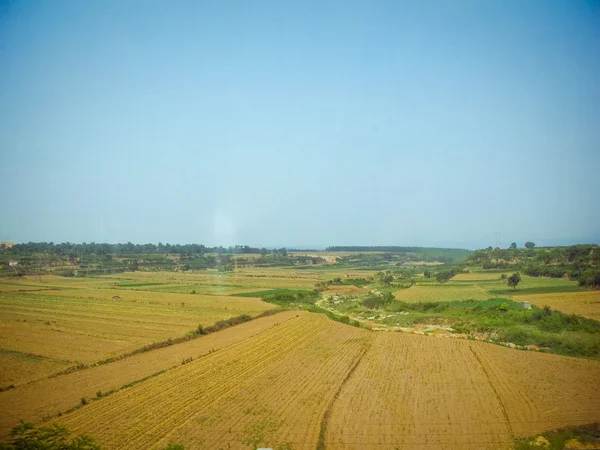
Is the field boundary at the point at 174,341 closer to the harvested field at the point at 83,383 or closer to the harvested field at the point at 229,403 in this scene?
the harvested field at the point at 83,383

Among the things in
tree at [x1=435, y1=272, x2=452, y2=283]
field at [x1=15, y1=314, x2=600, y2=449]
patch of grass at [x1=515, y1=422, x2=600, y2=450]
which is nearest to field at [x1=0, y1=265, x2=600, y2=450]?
field at [x1=15, y1=314, x2=600, y2=449]

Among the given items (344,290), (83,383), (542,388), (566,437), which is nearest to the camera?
(566,437)

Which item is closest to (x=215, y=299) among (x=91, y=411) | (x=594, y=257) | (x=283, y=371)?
(x=283, y=371)

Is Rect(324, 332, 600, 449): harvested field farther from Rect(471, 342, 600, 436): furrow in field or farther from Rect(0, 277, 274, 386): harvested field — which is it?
Rect(0, 277, 274, 386): harvested field

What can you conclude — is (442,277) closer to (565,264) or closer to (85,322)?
(565,264)

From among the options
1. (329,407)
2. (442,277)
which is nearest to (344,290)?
(442,277)

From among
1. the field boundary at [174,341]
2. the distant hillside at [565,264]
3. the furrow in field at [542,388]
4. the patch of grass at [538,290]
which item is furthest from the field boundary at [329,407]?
the distant hillside at [565,264]
